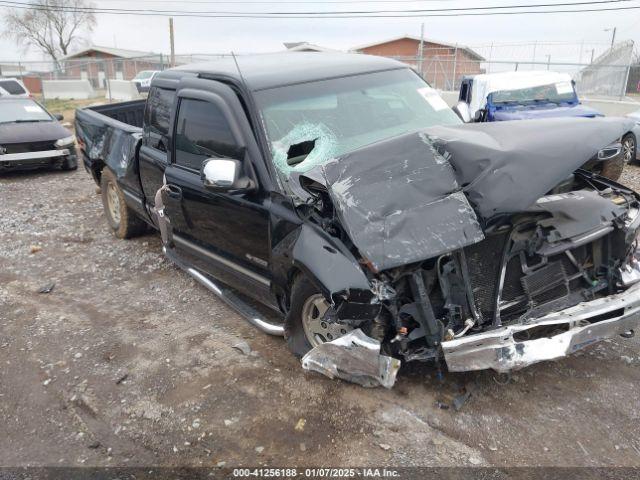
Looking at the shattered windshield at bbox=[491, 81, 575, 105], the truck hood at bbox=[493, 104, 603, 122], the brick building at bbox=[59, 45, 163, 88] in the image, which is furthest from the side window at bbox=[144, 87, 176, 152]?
the brick building at bbox=[59, 45, 163, 88]

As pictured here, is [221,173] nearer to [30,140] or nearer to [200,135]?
[200,135]

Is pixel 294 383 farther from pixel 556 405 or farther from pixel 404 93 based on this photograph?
pixel 404 93

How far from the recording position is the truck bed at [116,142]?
5.57 m

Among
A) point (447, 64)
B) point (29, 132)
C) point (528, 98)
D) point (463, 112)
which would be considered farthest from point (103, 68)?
point (463, 112)

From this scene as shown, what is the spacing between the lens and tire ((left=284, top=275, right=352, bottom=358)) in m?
3.30

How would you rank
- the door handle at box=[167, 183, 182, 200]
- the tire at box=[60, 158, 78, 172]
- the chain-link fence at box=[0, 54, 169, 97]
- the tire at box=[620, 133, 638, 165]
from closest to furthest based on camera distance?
the door handle at box=[167, 183, 182, 200]
the tire at box=[620, 133, 638, 165]
the tire at box=[60, 158, 78, 172]
the chain-link fence at box=[0, 54, 169, 97]

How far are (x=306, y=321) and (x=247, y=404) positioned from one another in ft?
2.05

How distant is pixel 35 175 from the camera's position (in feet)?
34.3

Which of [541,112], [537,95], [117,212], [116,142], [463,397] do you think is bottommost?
[463,397]

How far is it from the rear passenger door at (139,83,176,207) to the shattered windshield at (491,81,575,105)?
23.3 ft

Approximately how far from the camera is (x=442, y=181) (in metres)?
2.96

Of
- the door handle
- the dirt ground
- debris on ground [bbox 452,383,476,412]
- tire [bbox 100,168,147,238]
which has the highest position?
the door handle

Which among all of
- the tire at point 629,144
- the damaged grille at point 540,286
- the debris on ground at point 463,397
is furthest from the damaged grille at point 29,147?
Result: the tire at point 629,144

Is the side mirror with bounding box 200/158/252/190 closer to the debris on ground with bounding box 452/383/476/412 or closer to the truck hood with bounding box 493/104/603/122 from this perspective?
the debris on ground with bounding box 452/383/476/412
